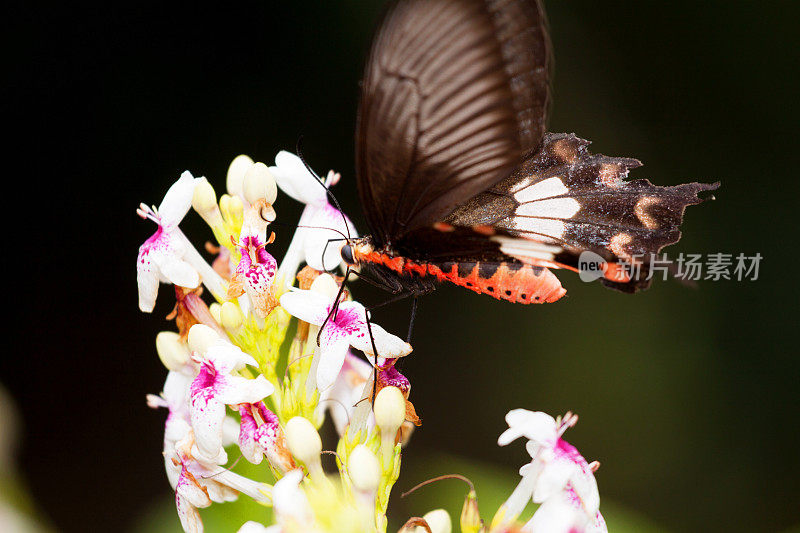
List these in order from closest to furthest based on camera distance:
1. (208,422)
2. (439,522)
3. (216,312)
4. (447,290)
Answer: (208,422) < (439,522) < (216,312) < (447,290)

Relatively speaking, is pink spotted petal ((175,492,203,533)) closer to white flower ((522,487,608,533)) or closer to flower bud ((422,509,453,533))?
flower bud ((422,509,453,533))

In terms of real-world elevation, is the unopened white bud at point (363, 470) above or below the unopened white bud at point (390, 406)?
below

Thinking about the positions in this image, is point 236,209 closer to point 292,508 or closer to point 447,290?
point 292,508

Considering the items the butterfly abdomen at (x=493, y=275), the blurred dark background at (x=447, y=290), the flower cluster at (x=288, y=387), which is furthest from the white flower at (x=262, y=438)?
the blurred dark background at (x=447, y=290)

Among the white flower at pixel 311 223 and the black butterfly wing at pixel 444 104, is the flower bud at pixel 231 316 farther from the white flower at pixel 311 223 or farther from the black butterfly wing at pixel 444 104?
the black butterfly wing at pixel 444 104

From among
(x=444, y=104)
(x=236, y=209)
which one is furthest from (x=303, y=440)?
(x=444, y=104)

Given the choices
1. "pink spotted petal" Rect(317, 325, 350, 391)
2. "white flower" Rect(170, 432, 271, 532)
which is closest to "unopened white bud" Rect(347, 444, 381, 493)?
"pink spotted petal" Rect(317, 325, 350, 391)

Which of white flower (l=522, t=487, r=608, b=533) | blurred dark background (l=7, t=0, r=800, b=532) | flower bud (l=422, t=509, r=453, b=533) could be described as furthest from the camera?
blurred dark background (l=7, t=0, r=800, b=532)
